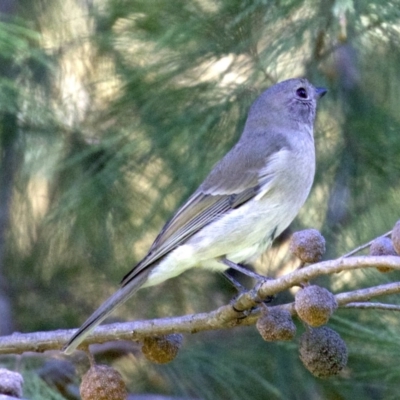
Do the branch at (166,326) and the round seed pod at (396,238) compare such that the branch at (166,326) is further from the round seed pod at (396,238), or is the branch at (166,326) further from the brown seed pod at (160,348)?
the round seed pod at (396,238)

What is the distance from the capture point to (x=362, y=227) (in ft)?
7.70

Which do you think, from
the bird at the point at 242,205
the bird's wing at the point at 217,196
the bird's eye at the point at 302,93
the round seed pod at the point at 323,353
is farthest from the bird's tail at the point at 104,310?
the bird's eye at the point at 302,93

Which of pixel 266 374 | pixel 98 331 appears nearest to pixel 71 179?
pixel 266 374

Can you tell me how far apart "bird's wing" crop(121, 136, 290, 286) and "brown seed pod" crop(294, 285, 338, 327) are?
946mm

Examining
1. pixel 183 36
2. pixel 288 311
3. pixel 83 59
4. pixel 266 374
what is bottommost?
pixel 266 374

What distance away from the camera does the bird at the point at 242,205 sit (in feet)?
7.84

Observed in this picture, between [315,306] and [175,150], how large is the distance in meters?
1.18

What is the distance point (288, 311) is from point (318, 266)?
0.25 meters

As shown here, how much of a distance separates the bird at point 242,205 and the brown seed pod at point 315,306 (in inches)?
34.4

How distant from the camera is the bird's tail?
1.72m

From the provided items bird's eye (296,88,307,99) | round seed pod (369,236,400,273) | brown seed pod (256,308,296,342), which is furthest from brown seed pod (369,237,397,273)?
bird's eye (296,88,307,99)

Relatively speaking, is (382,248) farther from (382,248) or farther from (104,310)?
(104,310)

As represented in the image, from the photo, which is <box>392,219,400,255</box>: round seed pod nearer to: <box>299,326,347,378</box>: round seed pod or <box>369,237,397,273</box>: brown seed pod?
<box>369,237,397,273</box>: brown seed pod

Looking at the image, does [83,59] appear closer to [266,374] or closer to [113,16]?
[113,16]
